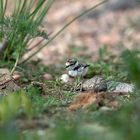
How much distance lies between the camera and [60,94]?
3.55 m

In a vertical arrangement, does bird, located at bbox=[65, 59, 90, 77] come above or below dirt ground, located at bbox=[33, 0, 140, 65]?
below

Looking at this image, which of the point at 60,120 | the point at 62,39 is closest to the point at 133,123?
the point at 60,120

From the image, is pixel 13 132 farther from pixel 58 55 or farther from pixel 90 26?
pixel 90 26

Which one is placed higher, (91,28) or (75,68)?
(91,28)

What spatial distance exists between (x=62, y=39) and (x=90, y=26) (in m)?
0.71

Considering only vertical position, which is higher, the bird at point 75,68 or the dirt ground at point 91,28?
the dirt ground at point 91,28

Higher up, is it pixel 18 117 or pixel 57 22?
pixel 57 22

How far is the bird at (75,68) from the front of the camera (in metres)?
3.71

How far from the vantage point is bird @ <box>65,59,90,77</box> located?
12.2 feet

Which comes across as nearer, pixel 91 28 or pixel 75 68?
pixel 75 68

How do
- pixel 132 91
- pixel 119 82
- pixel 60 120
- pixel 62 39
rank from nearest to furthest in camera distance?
pixel 60 120 < pixel 132 91 < pixel 119 82 < pixel 62 39

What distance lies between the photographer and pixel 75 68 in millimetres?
3736

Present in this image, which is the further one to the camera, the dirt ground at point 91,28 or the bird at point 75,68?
the dirt ground at point 91,28

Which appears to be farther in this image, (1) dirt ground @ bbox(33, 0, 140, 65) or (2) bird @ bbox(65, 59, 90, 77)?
(1) dirt ground @ bbox(33, 0, 140, 65)
